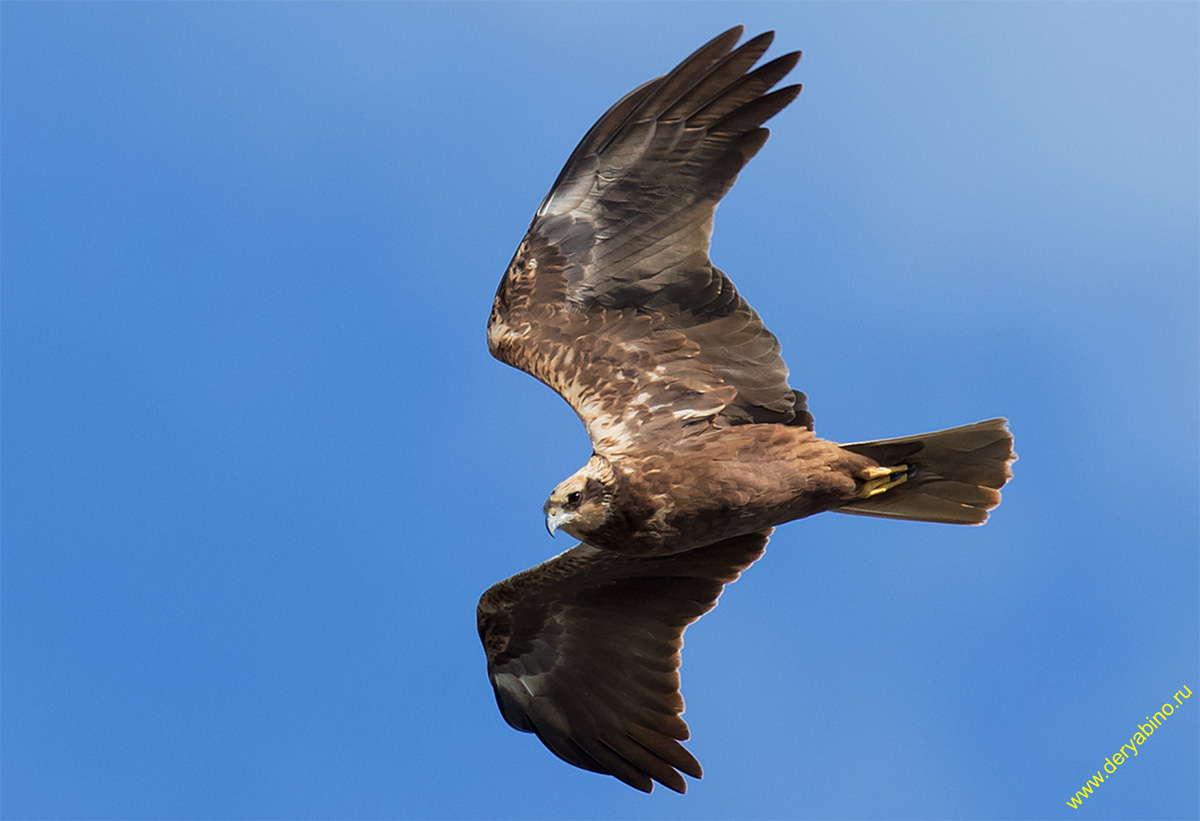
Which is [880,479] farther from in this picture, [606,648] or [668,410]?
[606,648]

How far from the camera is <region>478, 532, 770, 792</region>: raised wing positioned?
382 inches

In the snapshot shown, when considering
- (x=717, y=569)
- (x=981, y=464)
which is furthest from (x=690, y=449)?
(x=981, y=464)

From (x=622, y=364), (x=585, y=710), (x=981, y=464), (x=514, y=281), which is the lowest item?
(x=585, y=710)

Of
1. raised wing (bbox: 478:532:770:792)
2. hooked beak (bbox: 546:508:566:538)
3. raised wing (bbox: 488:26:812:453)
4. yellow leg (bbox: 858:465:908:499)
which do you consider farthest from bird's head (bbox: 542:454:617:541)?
yellow leg (bbox: 858:465:908:499)

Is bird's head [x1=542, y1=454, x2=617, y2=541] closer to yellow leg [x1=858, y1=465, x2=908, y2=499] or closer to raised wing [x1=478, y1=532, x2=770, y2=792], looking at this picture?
raised wing [x1=478, y1=532, x2=770, y2=792]

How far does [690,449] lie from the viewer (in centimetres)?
878

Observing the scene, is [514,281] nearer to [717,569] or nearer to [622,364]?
[622,364]

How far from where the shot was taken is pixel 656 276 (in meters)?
9.20

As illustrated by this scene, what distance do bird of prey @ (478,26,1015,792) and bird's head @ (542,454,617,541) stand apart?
1 cm

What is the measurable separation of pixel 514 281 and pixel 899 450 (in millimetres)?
2699

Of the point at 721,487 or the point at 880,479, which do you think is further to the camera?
the point at 880,479

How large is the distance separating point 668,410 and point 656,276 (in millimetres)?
875

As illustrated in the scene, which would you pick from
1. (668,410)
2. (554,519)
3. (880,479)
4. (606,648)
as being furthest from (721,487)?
(606,648)

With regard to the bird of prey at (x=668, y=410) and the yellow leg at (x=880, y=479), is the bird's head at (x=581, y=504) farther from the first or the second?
the yellow leg at (x=880, y=479)
